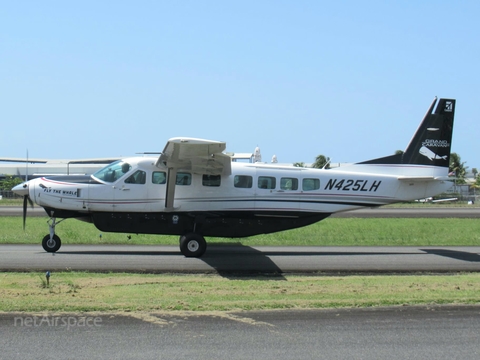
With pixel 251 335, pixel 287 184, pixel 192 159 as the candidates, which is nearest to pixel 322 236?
pixel 287 184

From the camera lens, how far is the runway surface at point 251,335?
6.48m

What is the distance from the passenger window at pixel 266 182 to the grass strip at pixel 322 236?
367 centimetres

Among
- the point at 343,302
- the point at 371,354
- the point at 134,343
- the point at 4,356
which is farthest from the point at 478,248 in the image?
the point at 4,356

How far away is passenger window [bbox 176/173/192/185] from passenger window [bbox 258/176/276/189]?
A: 2.11m

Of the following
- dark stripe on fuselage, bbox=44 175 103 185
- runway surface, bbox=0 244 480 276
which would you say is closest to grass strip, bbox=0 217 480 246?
runway surface, bbox=0 244 480 276

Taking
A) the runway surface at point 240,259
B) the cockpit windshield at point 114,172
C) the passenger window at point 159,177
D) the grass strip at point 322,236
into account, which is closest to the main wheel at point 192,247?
the runway surface at point 240,259

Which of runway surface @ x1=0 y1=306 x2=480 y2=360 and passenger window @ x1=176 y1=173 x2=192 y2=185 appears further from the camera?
passenger window @ x1=176 y1=173 x2=192 y2=185

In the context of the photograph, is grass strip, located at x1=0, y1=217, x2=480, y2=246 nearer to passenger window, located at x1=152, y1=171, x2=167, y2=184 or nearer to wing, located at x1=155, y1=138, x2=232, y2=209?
passenger window, located at x1=152, y1=171, x2=167, y2=184

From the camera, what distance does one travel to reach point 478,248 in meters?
19.3

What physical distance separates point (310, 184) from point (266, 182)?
1388 mm

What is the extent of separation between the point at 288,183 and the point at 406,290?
7.03 m

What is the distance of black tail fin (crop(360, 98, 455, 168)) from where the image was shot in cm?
→ 1808

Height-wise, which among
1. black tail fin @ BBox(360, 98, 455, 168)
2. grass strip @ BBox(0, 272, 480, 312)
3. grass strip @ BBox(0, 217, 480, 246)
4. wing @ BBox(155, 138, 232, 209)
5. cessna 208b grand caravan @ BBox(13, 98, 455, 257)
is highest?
black tail fin @ BBox(360, 98, 455, 168)

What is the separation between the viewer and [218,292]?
10406 mm
